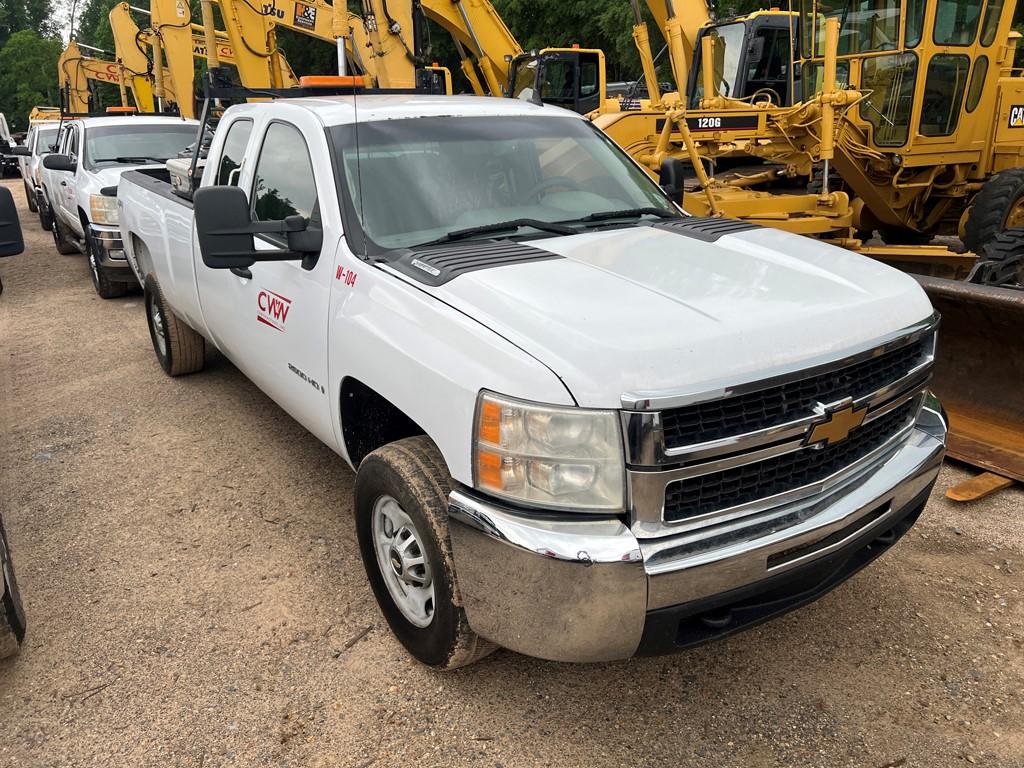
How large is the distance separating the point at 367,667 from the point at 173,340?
12.4ft

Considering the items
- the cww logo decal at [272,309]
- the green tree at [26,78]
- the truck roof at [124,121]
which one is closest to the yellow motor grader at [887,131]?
the cww logo decal at [272,309]

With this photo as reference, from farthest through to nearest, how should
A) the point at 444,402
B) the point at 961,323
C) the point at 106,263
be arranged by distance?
the point at 106,263 < the point at 961,323 < the point at 444,402

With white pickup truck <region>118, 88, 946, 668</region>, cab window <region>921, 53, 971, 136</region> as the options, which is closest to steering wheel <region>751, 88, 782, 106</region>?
cab window <region>921, 53, 971, 136</region>

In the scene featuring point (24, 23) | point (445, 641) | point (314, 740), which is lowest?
point (314, 740)

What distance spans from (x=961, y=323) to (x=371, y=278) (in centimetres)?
340

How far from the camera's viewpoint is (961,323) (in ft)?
14.9

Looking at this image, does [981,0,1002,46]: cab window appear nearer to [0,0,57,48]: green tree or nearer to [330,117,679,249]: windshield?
[330,117,679,249]: windshield

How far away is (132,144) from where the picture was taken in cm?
Answer: 981

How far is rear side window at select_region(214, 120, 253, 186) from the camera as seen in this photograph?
4.29 metres

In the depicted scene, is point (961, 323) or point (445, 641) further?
point (961, 323)

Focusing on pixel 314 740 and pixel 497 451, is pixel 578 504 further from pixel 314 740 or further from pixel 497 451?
pixel 314 740

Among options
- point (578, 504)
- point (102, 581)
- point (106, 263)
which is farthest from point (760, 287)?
point (106, 263)

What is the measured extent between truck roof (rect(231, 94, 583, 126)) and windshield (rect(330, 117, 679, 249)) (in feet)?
0.20

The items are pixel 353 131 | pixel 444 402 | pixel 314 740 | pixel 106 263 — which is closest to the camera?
pixel 444 402
